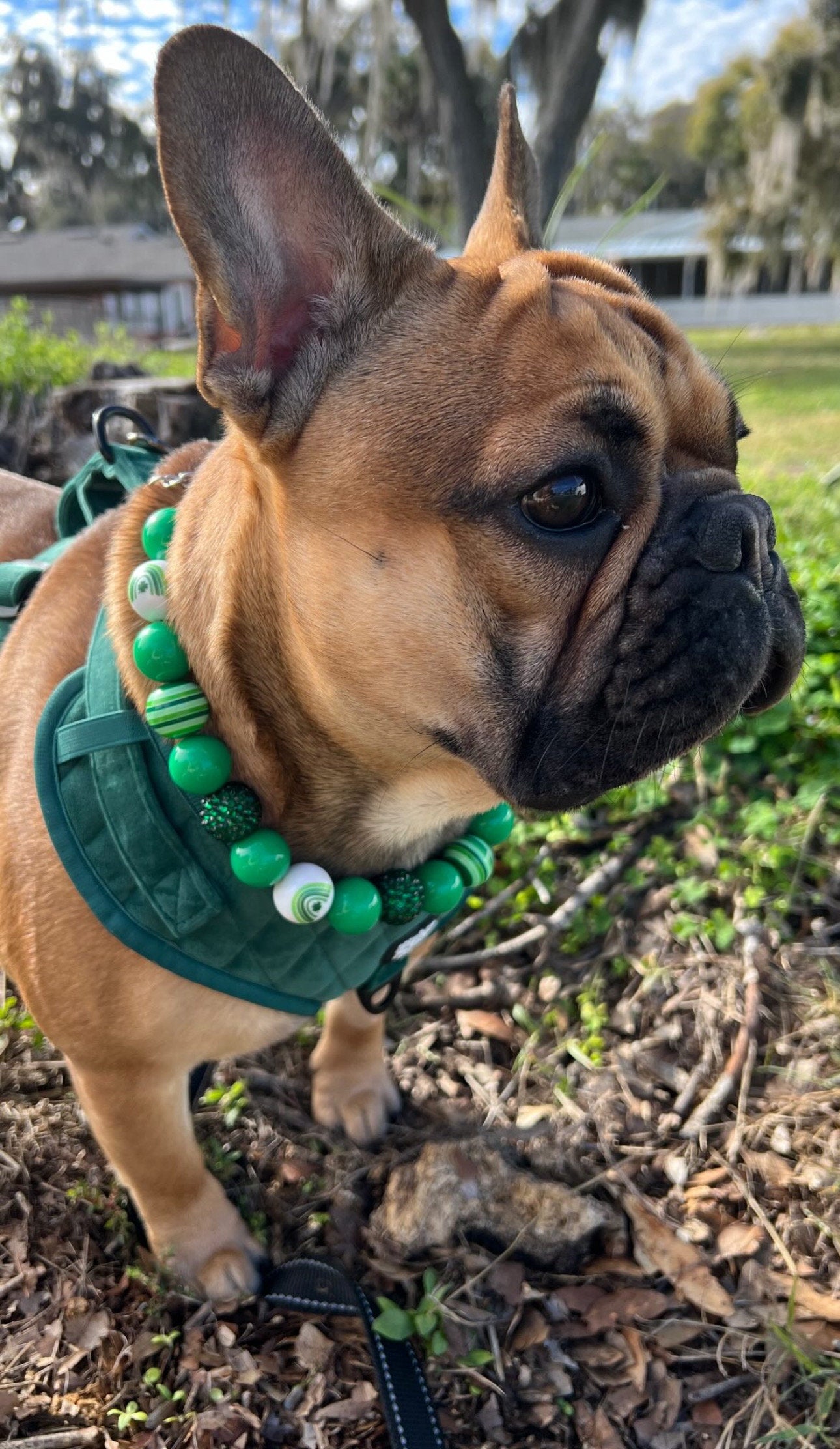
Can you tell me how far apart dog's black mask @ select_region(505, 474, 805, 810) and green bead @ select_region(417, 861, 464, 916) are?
392 millimetres

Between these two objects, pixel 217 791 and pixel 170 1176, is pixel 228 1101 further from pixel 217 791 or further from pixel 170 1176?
pixel 217 791

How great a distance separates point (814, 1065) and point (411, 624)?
1691 millimetres

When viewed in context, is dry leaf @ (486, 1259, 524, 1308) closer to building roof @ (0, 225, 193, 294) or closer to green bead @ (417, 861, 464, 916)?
green bead @ (417, 861, 464, 916)

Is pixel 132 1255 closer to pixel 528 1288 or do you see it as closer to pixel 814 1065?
pixel 528 1288

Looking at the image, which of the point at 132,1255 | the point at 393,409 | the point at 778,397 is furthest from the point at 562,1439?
the point at 778,397

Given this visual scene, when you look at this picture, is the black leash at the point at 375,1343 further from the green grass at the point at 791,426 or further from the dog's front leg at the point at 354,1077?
the green grass at the point at 791,426

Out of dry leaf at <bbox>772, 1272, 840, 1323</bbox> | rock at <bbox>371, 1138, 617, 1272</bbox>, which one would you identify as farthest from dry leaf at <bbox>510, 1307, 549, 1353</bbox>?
dry leaf at <bbox>772, 1272, 840, 1323</bbox>

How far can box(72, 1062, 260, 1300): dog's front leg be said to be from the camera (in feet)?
6.47

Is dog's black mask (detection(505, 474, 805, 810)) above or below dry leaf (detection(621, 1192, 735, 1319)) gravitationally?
above

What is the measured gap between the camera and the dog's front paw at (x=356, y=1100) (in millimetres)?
2549

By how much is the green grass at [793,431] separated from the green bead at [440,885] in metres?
1.28

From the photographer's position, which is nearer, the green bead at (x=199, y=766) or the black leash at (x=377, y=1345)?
the green bead at (x=199, y=766)

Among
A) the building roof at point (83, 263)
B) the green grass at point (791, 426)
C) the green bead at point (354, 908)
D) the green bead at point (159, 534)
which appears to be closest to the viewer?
the green bead at point (354, 908)

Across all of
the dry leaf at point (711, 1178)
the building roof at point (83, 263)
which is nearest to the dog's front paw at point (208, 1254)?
the dry leaf at point (711, 1178)
